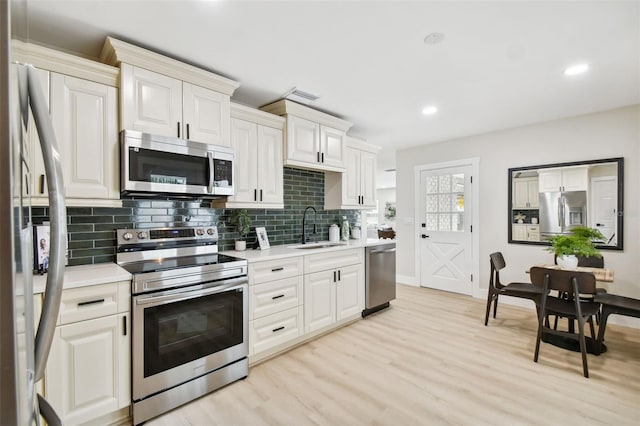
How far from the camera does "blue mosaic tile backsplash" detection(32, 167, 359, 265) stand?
211 centimetres

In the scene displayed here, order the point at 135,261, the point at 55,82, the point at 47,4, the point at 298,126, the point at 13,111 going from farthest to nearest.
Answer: the point at 298,126 → the point at 135,261 → the point at 55,82 → the point at 47,4 → the point at 13,111

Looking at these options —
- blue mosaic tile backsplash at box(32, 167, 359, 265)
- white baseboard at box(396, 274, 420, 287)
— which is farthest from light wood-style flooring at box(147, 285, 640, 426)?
white baseboard at box(396, 274, 420, 287)

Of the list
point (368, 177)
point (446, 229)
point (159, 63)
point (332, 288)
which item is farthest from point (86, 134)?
point (446, 229)

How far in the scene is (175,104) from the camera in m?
2.27

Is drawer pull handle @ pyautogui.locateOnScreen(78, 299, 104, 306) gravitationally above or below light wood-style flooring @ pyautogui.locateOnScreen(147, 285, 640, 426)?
above

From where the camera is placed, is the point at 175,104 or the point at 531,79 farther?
the point at 531,79

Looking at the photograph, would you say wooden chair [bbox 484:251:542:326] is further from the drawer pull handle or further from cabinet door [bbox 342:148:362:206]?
the drawer pull handle

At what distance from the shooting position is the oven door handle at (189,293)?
1.84 meters

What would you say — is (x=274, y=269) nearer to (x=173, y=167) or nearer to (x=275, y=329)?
(x=275, y=329)

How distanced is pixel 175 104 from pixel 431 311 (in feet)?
12.0

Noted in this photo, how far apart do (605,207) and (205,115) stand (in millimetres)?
4431

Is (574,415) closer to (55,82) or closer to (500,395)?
(500,395)

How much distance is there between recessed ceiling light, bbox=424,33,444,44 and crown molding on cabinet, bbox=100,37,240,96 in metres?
1.53

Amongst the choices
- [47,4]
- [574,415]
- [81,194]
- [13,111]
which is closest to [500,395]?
[574,415]
